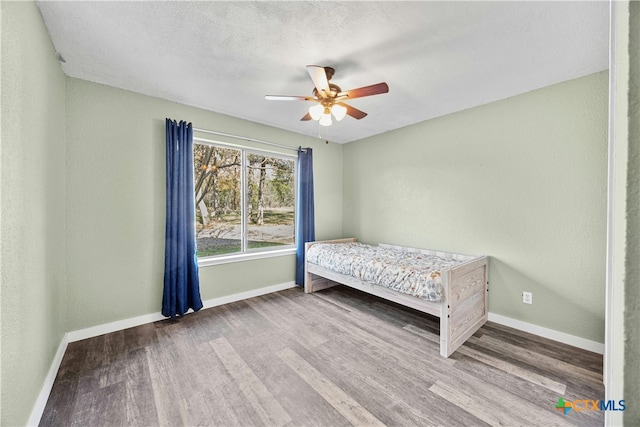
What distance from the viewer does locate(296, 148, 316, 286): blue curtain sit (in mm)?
3842

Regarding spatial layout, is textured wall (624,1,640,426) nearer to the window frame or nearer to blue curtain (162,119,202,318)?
blue curtain (162,119,202,318)

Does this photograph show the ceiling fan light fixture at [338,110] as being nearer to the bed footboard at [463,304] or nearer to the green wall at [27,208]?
the bed footboard at [463,304]

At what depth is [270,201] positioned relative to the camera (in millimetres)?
3838

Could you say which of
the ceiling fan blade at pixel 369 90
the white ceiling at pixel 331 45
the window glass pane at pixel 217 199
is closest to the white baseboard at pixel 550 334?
the white ceiling at pixel 331 45

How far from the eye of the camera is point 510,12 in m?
1.57

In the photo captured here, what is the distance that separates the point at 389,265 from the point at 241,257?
187 cm

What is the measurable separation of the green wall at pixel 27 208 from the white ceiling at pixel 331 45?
36cm

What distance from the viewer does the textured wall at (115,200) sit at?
2344mm

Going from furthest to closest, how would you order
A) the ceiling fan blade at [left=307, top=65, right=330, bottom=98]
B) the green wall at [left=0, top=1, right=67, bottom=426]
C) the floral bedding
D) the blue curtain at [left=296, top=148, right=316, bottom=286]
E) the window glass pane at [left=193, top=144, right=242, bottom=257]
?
the blue curtain at [left=296, top=148, right=316, bottom=286]
the window glass pane at [left=193, top=144, right=242, bottom=257]
the floral bedding
the ceiling fan blade at [left=307, top=65, right=330, bottom=98]
the green wall at [left=0, top=1, right=67, bottom=426]

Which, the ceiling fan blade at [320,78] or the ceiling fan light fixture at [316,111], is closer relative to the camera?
the ceiling fan blade at [320,78]

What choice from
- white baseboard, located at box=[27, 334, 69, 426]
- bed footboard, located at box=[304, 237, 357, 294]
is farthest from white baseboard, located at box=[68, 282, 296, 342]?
bed footboard, located at box=[304, 237, 357, 294]

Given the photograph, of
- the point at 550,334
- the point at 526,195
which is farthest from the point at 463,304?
the point at 526,195

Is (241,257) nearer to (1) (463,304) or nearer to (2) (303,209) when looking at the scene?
(2) (303,209)

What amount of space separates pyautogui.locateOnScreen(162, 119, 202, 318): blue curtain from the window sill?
0.20 m
